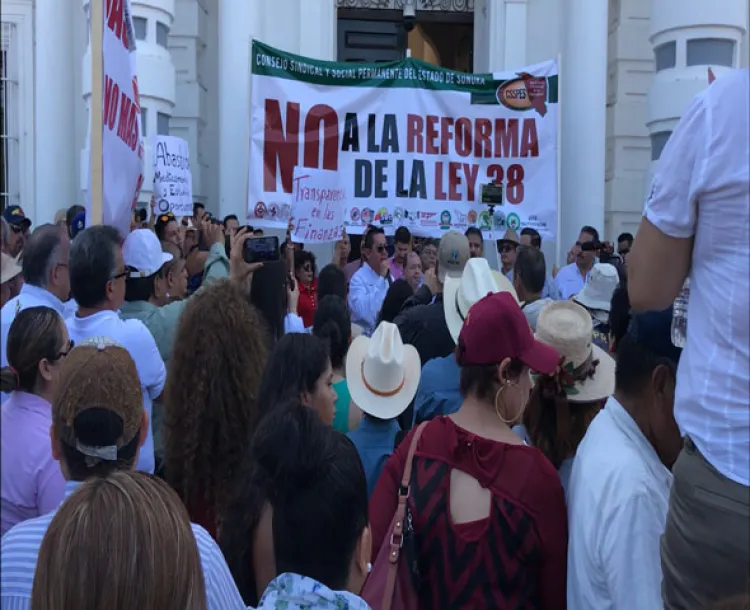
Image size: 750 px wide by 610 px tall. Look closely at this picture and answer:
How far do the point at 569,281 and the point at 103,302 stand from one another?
4947 mm

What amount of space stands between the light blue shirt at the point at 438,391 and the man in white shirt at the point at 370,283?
353 cm

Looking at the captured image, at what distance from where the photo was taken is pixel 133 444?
214cm

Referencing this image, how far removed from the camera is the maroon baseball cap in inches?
84.3

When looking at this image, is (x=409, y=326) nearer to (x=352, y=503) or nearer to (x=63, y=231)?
(x=63, y=231)

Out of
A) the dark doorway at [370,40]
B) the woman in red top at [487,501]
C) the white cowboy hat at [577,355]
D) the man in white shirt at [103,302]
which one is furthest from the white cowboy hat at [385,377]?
the dark doorway at [370,40]

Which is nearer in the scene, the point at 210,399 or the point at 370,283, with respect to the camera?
the point at 210,399

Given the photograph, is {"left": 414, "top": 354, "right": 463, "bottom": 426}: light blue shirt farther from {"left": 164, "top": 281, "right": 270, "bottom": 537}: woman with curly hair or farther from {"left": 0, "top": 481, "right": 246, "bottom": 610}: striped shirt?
{"left": 0, "top": 481, "right": 246, "bottom": 610}: striped shirt

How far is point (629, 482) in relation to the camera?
1845mm

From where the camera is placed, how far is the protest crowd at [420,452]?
4.96 feet

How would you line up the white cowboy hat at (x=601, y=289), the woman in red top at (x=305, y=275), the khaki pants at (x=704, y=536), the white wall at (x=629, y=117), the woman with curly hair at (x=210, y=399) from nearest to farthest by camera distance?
the khaki pants at (x=704, y=536) → the woman with curly hair at (x=210, y=399) → the white cowboy hat at (x=601, y=289) → the woman in red top at (x=305, y=275) → the white wall at (x=629, y=117)

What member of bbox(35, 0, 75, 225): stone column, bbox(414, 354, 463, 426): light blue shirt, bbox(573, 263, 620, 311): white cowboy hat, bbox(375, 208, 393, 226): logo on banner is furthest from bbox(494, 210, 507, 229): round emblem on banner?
bbox(414, 354, 463, 426): light blue shirt

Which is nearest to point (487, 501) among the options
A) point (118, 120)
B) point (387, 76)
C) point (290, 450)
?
point (290, 450)

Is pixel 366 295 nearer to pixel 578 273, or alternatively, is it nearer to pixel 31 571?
pixel 578 273

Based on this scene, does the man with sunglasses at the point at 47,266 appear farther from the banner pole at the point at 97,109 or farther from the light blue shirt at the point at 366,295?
the light blue shirt at the point at 366,295
